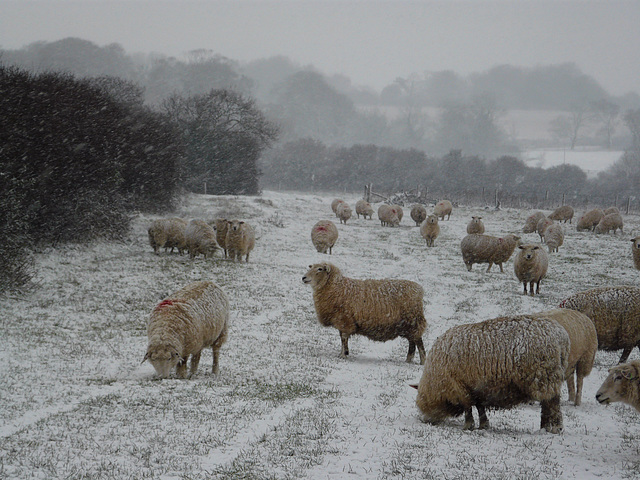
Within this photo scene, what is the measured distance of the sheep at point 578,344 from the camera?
332 inches

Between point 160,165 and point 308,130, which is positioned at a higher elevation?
point 308,130

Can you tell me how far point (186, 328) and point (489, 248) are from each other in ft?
51.6

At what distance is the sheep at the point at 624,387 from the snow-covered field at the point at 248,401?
558 mm

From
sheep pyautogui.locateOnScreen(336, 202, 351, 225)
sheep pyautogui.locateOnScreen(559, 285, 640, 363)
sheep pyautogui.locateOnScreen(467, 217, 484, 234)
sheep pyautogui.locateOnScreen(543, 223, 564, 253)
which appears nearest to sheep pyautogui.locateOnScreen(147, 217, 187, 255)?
sheep pyautogui.locateOnScreen(467, 217, 484, 234)

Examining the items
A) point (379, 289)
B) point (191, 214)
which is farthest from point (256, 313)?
point (191, 214)

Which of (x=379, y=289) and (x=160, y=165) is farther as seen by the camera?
(x=160, y=165)

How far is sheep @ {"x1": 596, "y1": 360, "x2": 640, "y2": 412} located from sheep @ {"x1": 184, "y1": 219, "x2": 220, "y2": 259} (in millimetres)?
15898

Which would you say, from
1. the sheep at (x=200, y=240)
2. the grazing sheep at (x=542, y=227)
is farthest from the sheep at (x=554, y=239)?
the sheep at (x=200, y=240)

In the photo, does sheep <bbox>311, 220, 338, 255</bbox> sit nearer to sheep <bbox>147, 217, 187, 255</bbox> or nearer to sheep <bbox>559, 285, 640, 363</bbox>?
sheep <bbox>147, 217, 187, 255</bbox>

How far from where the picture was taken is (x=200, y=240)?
20.5 m

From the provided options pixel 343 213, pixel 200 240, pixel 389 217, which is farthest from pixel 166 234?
pixel 389 217

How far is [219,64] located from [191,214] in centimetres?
7918

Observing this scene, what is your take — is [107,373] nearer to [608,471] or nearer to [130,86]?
[608,471]

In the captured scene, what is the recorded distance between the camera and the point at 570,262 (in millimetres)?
23281
